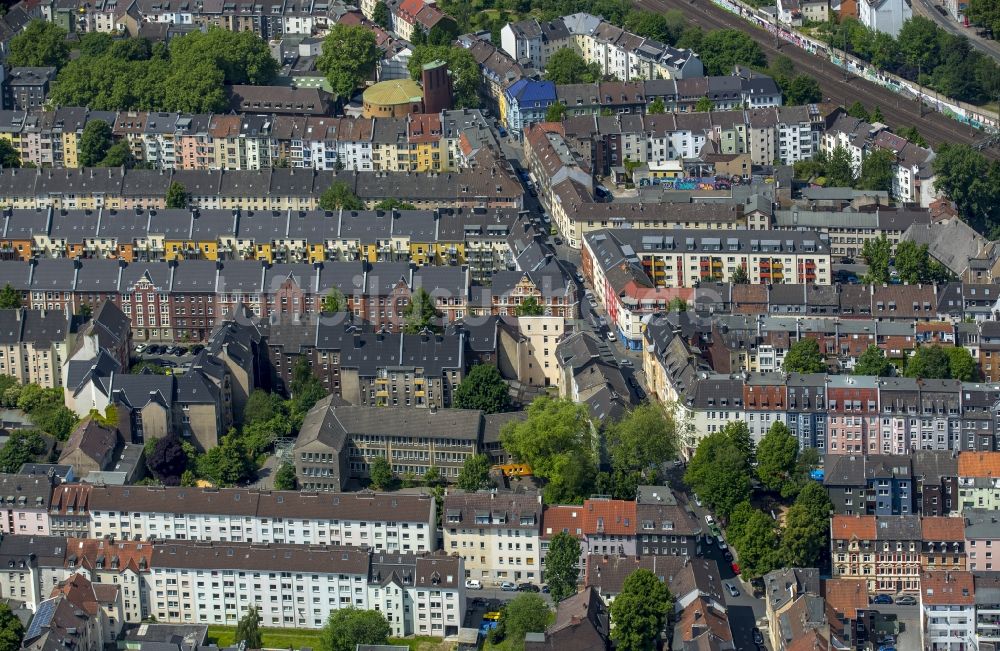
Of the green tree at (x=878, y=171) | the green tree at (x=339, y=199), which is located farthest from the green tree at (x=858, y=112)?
the green tree at (x=339, y=199)

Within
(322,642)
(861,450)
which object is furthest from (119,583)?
(861,450)

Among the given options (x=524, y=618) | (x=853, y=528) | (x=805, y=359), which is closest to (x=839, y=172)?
(x=805, y=359)

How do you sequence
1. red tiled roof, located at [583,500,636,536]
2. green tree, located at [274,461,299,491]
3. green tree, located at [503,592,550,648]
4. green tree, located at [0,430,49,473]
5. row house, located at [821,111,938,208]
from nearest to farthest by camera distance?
green tree, located at [503,592,550,648], red tiled roof, located at [583,500,636,536], green tree, located at [274,461,299,491], green tree, located at [0,430,49,473], row house, located at [821,111,938,208]

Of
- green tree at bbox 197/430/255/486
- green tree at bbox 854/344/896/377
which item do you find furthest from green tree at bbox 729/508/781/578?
green tree at bbox 197/430/255/486

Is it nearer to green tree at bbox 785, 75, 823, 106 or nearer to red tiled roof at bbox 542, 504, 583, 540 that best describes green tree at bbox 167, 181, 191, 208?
green tree at bbox 785, 75, 823, 106

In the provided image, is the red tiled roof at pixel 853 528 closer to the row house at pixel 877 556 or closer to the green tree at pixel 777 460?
the row house at pixel 877 556

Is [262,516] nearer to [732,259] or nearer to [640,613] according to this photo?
[640,613]

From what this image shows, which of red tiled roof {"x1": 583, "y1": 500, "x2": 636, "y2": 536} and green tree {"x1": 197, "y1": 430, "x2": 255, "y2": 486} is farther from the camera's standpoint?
green tree {"x1": 197, "y1": 430, "x2": 255, "y2": 486}
